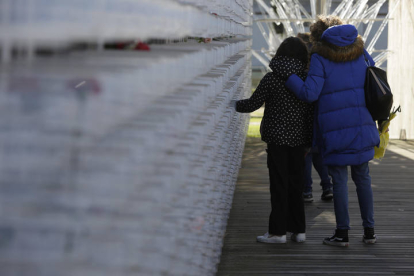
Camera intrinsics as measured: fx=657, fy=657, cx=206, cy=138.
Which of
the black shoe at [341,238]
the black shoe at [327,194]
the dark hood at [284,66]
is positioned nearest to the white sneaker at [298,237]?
the black shoe at [341,238]

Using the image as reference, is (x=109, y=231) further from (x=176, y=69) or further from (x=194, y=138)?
(x=194, y=138)

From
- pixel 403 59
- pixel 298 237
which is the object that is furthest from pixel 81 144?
pixel 403 59

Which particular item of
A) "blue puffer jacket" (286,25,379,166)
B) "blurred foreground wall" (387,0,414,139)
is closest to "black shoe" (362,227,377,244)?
"blue puffer jacket" (286,25,379,166)

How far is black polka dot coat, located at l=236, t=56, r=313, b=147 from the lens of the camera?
4.10 metres

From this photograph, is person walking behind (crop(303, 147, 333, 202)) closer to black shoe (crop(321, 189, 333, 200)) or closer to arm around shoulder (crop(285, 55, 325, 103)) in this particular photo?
black shoe (crop(321, 189, 333, 200))

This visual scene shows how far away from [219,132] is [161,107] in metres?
1.52

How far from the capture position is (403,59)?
928cm

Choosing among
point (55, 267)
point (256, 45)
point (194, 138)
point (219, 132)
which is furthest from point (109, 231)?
point (256, 45)

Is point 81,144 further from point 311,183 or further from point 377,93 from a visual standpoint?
point 311,183

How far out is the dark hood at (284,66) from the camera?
161 inches

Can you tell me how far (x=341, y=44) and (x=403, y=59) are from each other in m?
5.63

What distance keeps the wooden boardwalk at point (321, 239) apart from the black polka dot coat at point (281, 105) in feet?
2.33

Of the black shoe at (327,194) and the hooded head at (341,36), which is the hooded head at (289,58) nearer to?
the hooded head at (341,36)

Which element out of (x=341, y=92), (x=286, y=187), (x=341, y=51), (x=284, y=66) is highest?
(x=341, y=51)
